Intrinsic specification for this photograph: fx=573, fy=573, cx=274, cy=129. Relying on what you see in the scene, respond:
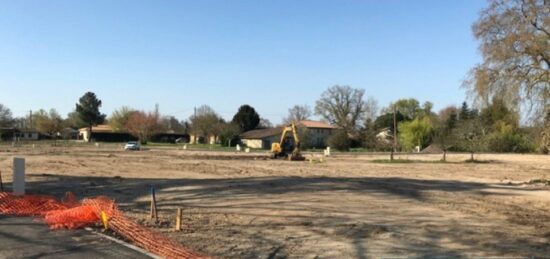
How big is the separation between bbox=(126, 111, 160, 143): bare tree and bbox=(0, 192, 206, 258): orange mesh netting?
329ft

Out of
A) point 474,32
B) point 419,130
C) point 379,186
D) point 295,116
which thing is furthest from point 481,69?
point 295,116

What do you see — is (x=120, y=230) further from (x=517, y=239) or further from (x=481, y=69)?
(x=481, y=69)

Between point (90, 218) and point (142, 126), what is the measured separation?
10686cm

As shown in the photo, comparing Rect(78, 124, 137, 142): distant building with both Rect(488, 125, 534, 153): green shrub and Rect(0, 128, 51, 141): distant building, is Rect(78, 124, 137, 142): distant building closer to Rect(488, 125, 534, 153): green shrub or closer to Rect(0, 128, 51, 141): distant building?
Rect(0, 128, 51, 141): distant building

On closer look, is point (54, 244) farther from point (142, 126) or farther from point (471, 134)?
point (142, 126)

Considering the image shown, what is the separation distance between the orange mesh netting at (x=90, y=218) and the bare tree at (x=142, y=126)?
3951 inches

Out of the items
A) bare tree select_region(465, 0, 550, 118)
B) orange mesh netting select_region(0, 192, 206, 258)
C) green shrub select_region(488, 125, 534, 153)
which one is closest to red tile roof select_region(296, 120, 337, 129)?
green shrub select_region(488, 125, 534, 153)

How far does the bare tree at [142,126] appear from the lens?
117m

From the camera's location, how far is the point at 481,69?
3381 centimetres

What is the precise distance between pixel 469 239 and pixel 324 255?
10.3ft

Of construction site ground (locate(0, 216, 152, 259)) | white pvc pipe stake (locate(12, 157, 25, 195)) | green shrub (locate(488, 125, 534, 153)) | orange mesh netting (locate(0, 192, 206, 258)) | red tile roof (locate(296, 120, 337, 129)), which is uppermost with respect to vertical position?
red tile roof (locate(296, 120, 337, 129))

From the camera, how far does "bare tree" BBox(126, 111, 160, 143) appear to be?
117 meters

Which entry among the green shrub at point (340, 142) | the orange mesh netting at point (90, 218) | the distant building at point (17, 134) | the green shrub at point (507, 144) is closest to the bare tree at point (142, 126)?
the distant building at point (17, 134)

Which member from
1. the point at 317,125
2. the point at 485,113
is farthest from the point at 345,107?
the point at 485,113
